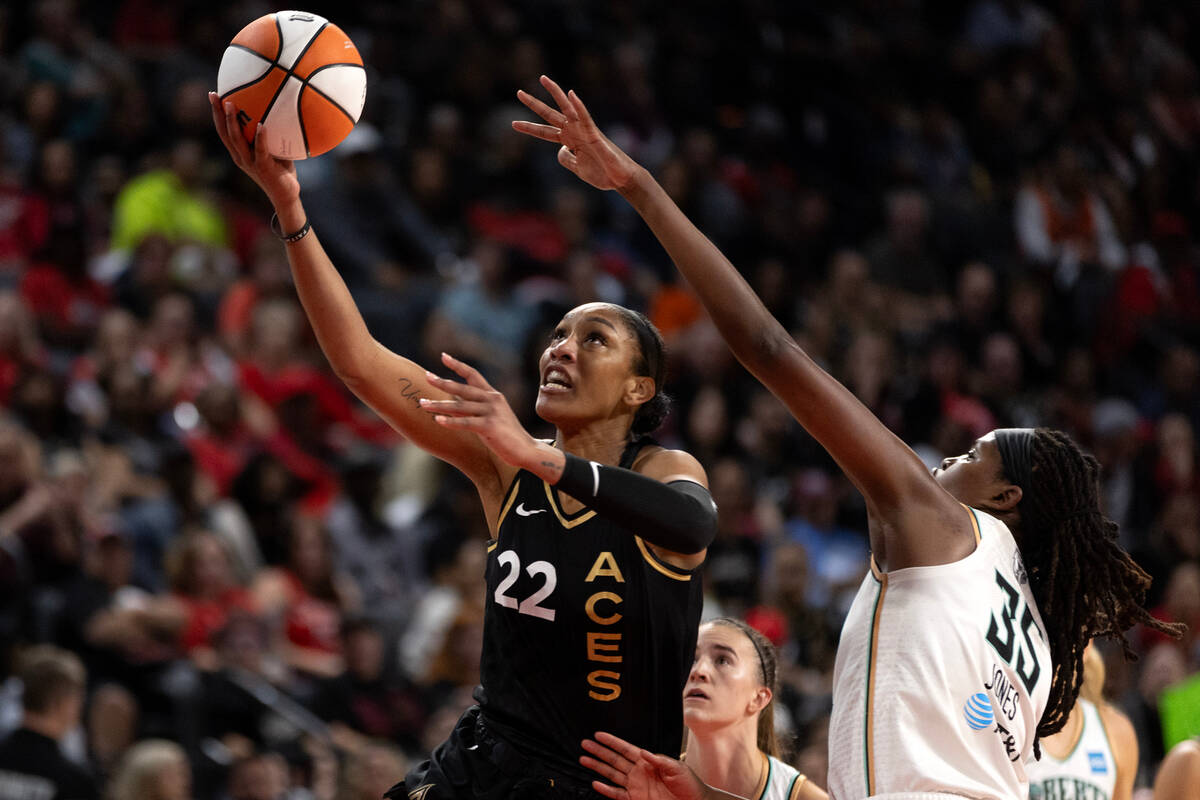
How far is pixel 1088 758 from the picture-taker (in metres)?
5.01

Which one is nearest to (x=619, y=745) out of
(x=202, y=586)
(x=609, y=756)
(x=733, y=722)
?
(x=609, y=756)

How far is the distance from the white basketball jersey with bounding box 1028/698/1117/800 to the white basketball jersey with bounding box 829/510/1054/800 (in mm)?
1553

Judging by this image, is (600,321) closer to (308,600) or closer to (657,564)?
(657,564)

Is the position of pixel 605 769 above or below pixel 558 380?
below

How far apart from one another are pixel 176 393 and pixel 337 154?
2817mm

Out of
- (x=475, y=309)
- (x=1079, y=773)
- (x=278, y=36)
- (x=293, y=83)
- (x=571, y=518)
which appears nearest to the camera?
(x=571, y=518)

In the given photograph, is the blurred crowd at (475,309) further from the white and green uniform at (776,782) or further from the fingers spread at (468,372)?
the fingers spread at (468,372)

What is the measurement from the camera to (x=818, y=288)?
11.7 m

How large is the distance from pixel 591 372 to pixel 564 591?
1.92 ft

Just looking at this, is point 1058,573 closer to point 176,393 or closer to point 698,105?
point 176,393

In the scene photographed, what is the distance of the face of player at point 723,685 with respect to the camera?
185 inches

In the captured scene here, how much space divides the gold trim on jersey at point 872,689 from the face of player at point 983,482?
415mm

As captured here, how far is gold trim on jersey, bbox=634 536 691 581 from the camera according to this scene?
3613mm

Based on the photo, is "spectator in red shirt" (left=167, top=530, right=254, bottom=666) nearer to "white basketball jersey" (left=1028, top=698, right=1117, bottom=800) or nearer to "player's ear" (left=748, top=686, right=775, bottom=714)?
"player's ear" (left=748, top=686, right=775, bottom=714)
